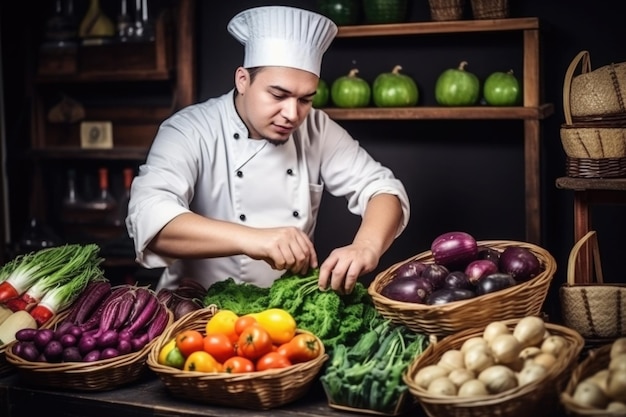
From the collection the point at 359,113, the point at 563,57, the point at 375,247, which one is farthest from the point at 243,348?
the point at 563,57

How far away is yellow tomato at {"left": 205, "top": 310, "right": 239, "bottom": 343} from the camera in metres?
2.16

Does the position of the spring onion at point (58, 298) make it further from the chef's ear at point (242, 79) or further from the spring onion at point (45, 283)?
the chef's ear at point (242, 79)

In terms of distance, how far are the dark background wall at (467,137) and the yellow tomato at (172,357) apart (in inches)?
94.9

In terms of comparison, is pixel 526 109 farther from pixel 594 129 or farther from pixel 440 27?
pixel 594 129

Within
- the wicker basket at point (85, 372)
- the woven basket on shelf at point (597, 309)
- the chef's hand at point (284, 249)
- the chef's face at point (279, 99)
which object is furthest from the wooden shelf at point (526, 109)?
the wicker basket at point (85, 372)

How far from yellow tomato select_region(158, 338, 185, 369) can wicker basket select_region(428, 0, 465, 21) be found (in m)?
2.39

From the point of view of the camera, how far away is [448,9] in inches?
156

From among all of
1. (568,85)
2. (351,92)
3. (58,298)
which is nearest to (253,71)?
(58,298)

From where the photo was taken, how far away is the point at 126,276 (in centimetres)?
479

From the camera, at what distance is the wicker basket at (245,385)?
6.50ft

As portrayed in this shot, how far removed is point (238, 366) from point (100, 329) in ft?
1.53

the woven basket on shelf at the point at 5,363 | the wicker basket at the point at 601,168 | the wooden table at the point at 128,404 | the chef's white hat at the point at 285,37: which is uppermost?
the chef's white hat at the point at 285,37

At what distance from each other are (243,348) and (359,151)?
57.3 inches

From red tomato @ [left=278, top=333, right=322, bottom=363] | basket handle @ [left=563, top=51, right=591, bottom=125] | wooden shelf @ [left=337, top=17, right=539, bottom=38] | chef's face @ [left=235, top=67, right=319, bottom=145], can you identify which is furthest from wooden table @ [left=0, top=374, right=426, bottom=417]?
wooden shelf @ [left=337, top=17, right=539, bottom=38]
